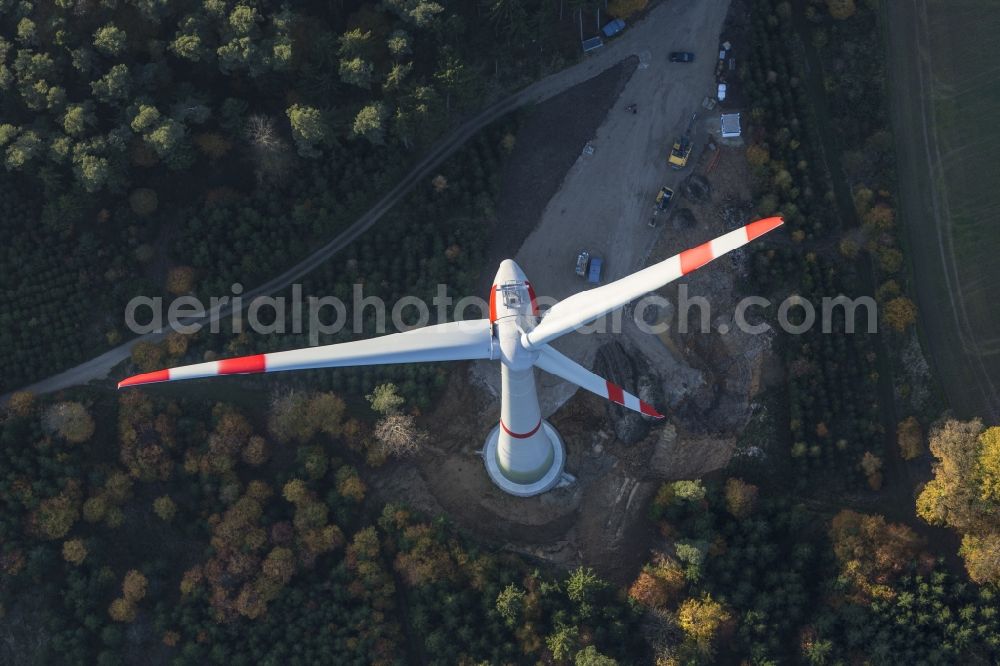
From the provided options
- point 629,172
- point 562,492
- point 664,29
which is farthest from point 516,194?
point 562,492

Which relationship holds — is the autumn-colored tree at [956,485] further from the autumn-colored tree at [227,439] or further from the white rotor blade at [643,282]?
the autumn-colored tree at [227,439]

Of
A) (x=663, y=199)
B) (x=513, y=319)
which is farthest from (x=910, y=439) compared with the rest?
(x=513, y=319)

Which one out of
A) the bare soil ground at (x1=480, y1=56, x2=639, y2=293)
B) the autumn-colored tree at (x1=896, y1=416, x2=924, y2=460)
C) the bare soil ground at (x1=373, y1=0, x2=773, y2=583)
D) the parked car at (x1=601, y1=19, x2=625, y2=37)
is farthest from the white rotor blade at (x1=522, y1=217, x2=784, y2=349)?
the parked car at (x1=601, y1=19, x2=625, y2=37)

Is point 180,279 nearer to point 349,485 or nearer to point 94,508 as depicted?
point 94,508

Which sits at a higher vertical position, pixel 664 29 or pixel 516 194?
pixel 664 29

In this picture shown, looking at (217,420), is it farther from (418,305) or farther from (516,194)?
(516,194)
